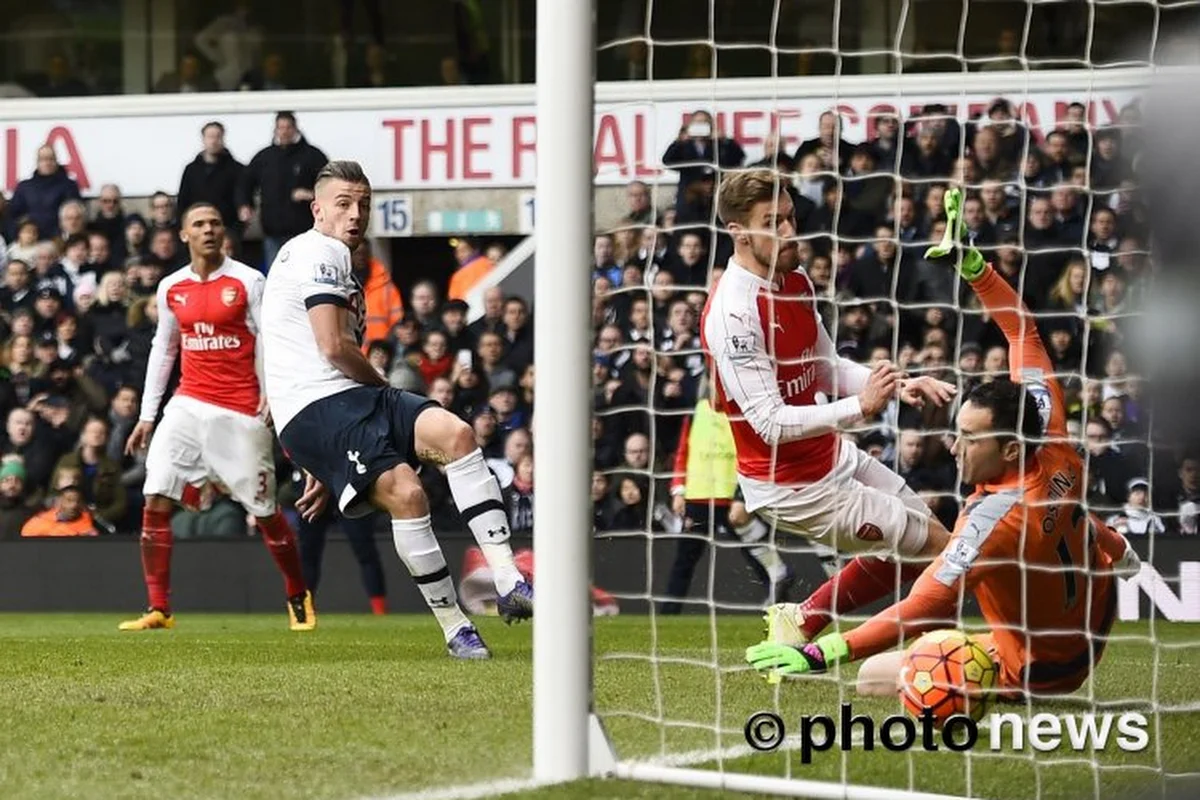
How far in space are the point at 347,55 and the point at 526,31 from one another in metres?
1.30

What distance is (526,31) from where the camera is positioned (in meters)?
14.8

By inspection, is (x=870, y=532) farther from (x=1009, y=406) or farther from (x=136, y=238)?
A: (x=136, y=238)

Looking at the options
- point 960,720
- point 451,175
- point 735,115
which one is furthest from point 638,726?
point 451,175

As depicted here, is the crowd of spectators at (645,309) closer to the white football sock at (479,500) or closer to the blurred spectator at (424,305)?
the blurred spectator at (424,305)

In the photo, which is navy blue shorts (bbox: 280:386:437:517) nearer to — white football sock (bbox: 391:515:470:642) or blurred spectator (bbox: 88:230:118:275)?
white football sock (bbox: 391:515:470:642)

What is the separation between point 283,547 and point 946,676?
16.4 ft

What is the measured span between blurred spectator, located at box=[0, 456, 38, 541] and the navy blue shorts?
5.81 m

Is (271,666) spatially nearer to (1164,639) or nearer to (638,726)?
(638,726)

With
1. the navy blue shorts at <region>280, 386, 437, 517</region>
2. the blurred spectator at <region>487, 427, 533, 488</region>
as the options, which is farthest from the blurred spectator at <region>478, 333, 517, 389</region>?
the navy blue shorts at <region>280, 386, 437, 517</region>

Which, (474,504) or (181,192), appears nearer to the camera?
(474,504)

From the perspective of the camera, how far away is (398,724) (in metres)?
5.45

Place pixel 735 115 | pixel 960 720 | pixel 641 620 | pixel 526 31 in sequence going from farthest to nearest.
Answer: pixel 526 31 → pixel 735 115 → pixel 641 620 → pixel 960 720

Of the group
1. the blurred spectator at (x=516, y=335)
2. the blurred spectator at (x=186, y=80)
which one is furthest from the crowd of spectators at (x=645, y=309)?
the blurred spectator at (x=186, y=80)

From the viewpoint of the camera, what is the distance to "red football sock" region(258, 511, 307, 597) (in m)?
9.84
